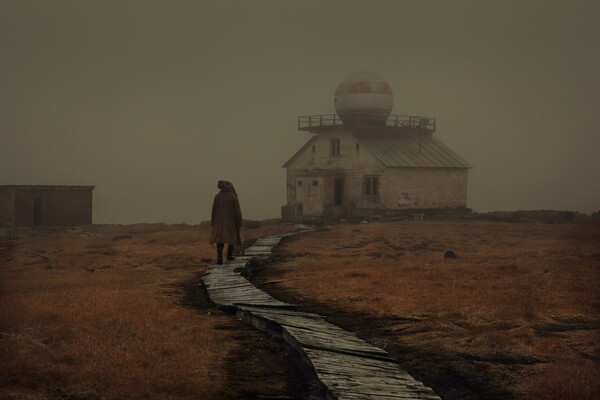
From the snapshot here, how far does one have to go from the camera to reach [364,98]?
2136 inches

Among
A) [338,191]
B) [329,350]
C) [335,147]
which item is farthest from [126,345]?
[335,147]

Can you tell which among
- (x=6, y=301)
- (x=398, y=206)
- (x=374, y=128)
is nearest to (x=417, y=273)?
(x=6, y=301)

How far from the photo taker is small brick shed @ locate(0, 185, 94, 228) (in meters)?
48.6

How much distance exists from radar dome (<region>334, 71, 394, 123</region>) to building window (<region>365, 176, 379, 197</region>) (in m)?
4.69

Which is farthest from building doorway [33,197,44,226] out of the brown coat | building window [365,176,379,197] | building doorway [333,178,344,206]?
the brown coat

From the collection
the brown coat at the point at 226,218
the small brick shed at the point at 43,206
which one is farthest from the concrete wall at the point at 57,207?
the brown coat at the point at 226,218

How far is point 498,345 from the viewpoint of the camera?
36.2 feet

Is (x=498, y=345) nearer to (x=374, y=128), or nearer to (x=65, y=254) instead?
(x=65, y=254)

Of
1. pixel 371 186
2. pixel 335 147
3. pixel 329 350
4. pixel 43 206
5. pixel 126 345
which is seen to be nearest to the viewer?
pixel 329 350

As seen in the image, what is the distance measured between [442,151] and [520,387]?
5045 cm

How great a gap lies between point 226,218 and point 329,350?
42.3 feet

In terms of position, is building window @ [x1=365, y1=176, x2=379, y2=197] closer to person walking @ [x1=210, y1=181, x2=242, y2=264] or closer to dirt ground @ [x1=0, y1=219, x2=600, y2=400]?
dirt ground @ [x1=0, y1=219, x2=600, y2=400]

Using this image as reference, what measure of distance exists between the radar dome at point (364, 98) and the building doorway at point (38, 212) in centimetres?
2268

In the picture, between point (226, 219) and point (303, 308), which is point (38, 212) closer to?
point (226, 219)
